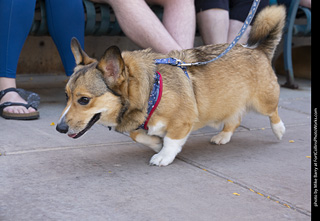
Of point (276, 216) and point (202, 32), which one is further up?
point (202, 32)

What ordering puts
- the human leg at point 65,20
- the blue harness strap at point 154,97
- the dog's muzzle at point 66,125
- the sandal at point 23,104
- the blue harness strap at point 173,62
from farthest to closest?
1. the human leg at point 65,20
2. the sandal at point 23,104
3. the blue harness strap at point 173,62
4. the blue harness strap at point 154,97
5. the dog's muzzle at point 66,125

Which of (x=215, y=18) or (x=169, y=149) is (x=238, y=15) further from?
(x=169, y=149)

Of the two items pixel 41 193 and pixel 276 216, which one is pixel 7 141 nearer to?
pixel 41 193

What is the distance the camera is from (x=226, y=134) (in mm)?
3637

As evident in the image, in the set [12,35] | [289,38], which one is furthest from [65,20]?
[289,38]

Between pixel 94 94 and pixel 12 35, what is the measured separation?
1669mm

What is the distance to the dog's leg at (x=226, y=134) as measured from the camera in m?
3.60

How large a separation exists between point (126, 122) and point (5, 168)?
772 mm

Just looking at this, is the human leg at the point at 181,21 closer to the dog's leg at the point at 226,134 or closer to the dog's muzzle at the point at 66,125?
the dog's leg at the point at 226,134

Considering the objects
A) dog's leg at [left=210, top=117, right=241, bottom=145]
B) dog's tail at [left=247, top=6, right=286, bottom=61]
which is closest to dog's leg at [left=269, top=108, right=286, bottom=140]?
dog's leg at [left=210, top=117, right=241, bottom=145]

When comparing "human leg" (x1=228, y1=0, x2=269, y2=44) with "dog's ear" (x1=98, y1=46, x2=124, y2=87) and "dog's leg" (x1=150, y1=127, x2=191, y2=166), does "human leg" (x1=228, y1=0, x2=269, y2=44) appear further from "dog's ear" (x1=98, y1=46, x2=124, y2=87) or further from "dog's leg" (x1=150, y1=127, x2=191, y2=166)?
"dog's ear" (x1=98, y1=46, x2=124, y2=87)

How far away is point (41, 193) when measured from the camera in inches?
95.3

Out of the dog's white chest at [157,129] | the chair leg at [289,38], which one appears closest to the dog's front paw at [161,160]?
the dog's white chest at [157,129]

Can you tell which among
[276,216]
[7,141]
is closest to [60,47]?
[7,141]
